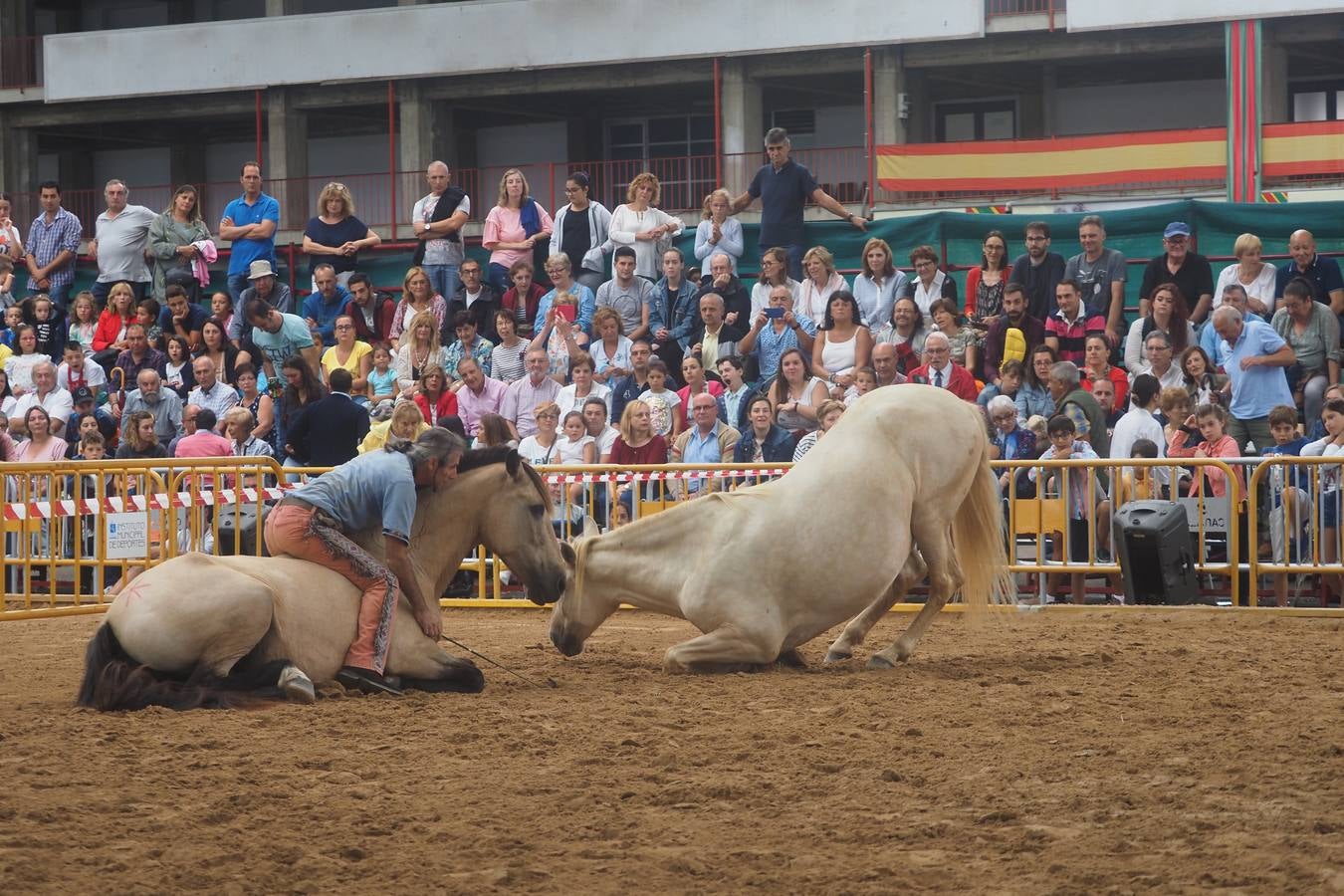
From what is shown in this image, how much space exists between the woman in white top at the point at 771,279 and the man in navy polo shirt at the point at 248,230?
6530mm

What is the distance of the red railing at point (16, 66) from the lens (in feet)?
118

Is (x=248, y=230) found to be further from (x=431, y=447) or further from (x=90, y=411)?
(x=431, y=447)

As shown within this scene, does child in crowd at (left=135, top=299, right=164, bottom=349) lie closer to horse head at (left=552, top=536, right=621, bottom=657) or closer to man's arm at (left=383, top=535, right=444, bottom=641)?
horse head at (left=552, top=536, right=621, bottom=657)

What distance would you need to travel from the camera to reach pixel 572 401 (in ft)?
51.6

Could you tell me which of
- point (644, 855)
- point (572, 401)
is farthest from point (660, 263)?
point (644, 855)

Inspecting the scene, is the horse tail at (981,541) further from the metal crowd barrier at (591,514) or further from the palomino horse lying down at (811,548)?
the metal crowd barrier at (591,514)

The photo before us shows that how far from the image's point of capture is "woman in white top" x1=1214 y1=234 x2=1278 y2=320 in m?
14.7

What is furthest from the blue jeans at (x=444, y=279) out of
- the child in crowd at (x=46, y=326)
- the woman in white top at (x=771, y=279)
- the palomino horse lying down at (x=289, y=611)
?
the palomino horse lying down at (x=289, y=611)

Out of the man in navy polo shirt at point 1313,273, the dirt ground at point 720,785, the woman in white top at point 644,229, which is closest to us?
the dirt ground at point 720,785

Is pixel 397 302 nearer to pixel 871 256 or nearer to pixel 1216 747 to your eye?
pixel 871 256

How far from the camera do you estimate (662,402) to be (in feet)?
49.6

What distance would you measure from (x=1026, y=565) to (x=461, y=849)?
8016 millimetres

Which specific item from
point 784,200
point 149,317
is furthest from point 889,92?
point 149,317

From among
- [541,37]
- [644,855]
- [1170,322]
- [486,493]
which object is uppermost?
[541,37]
